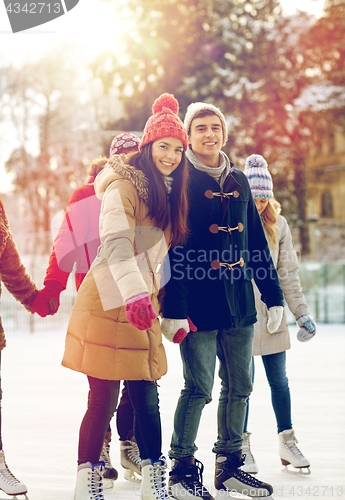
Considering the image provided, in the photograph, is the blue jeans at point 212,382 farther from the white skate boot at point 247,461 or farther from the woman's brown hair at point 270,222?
the woman's brown hair at point 270,222

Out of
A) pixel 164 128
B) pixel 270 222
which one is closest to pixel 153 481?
pixel 164 128

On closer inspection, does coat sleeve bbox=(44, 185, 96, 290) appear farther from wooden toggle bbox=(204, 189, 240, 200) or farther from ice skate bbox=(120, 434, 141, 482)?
ice skate bbox=(120, 434, 141, 482)

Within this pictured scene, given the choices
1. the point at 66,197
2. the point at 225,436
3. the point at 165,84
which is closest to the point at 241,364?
the point at 225,436

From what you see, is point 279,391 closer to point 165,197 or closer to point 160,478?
point 160,478

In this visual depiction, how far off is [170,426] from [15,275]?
203 cm

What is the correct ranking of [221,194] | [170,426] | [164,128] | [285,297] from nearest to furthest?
[164,128] → [221,194] → [285,297] → [170,426]

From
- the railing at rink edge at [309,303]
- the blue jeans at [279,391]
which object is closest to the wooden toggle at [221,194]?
the blue jeans at [279,391]

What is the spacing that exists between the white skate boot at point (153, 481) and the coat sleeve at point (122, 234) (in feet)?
2.52

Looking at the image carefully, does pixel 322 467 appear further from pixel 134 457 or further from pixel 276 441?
pixel 134 457

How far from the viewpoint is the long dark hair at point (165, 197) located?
275 cm

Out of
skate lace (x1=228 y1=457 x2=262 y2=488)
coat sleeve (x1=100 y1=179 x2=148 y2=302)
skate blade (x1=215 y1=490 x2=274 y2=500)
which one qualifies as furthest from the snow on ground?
coat sleeve (x1=100 y1=179 x2=148 y2=302)

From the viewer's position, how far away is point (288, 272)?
12.6ft

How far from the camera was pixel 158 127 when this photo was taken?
2838 millimetres

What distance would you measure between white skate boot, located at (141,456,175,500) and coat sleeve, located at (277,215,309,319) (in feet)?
4.85
